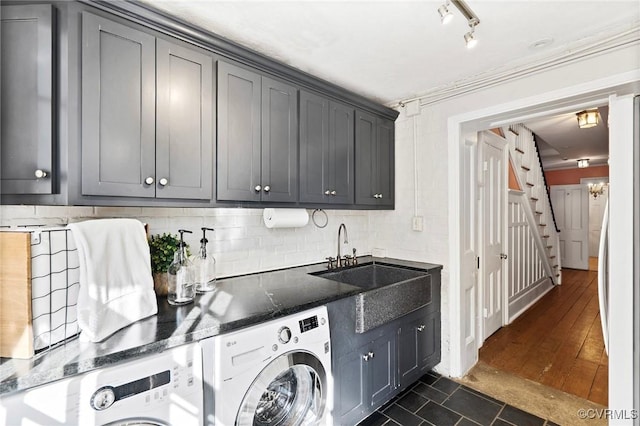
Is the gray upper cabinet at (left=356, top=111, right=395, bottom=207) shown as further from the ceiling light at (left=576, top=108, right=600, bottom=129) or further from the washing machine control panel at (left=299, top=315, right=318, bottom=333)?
the ceiling light at (left=576, top=108, right=600, bottom=129)

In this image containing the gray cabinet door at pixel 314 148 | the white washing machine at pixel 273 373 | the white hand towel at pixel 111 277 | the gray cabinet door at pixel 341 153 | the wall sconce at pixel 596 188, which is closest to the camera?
the white hand towel at pixel 111 277

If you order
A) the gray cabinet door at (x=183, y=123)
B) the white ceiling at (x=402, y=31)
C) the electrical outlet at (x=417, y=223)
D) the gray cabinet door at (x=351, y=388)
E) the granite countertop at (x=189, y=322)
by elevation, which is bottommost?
the gray cabinet door at (x=351, y=388)

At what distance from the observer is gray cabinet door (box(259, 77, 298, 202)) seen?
190cm

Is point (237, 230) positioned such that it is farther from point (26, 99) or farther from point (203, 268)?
point (26, 99)

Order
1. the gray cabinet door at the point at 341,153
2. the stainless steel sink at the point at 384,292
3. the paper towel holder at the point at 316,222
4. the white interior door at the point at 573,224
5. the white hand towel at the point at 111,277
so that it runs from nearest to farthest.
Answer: the white hand towel at the point at 111,277 → the stainless steel sink at the point at 384,292 → the gray cabinet door at the point at 341,153 → the paper towel holder at the point at 316,222 → the white interior door at the point at 573,224

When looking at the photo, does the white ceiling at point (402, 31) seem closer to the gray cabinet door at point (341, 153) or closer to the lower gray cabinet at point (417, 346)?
the gray cabinet door at point (341, 153)

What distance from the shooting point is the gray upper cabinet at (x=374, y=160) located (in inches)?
101

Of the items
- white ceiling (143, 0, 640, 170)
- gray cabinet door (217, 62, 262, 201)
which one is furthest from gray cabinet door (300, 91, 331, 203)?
gray cabinet door (217, 62, 262, 201)

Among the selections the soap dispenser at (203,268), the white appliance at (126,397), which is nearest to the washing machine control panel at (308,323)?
the white appliance at (126,397)

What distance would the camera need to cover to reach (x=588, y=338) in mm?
3219

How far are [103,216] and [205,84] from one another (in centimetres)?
92

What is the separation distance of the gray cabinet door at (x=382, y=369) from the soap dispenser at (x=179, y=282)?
1216 mm

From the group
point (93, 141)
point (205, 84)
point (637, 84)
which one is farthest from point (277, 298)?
point (637, 84)

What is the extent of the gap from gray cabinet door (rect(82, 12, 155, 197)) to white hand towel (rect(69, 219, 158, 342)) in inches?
7.9
